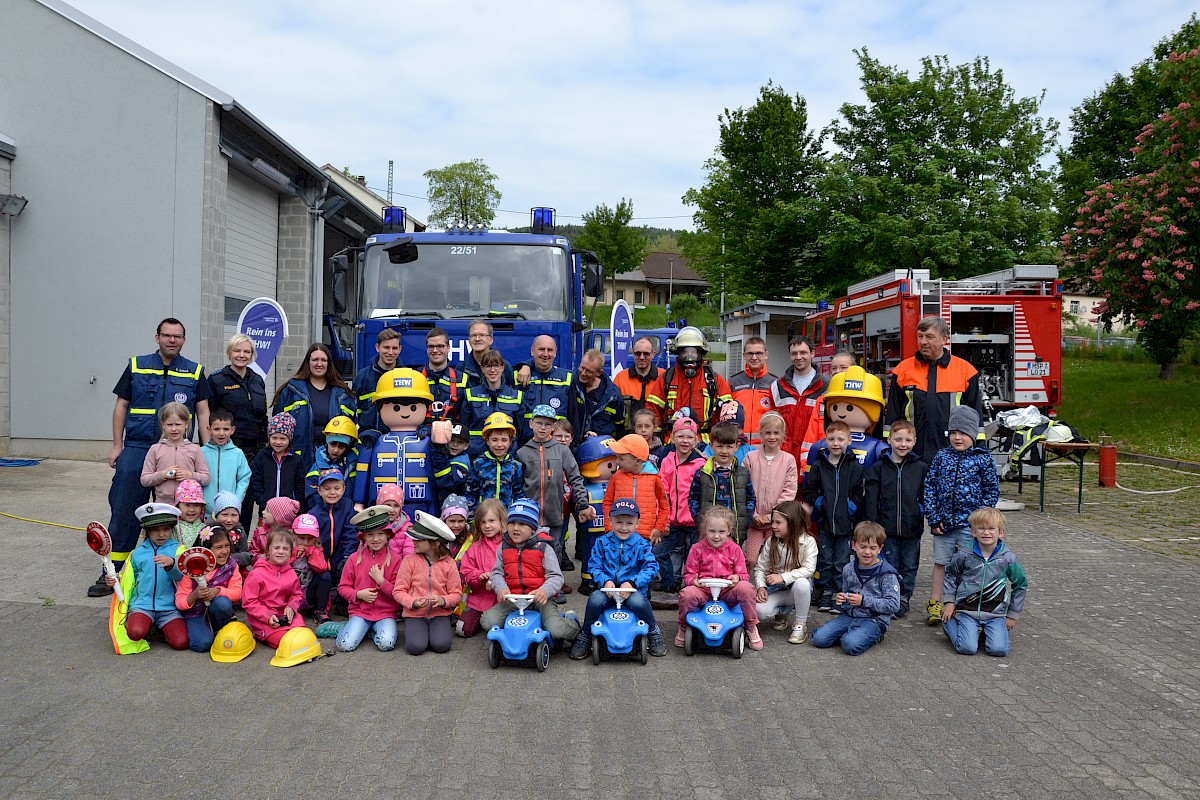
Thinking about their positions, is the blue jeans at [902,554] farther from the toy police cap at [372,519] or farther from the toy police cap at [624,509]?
the toy police cap at [372,519]

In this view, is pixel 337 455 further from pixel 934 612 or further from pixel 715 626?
pixel 934 612

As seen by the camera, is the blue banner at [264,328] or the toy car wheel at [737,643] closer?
the toy car wheel at [737,643]

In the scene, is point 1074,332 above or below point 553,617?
above

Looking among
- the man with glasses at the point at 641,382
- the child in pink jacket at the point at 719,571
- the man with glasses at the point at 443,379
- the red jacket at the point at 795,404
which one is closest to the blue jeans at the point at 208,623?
the man with glasses at the point at 443,379

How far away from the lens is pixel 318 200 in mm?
17891

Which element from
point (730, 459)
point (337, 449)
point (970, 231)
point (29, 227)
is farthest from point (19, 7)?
point (970, 231)

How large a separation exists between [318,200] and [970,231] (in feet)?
55.5

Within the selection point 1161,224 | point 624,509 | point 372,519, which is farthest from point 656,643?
point 1161,224

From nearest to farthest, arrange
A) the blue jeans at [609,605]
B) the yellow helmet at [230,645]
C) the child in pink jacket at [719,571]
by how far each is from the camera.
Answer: the yellow helmet at [230,645] → the blue jeans at [609,605] → the child in pink jacket at [719,571]

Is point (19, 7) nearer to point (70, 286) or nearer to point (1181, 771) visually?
point (70, 286)

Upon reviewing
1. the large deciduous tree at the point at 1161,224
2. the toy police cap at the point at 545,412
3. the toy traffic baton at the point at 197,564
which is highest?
the large deciduous tree at the point at 1161,224

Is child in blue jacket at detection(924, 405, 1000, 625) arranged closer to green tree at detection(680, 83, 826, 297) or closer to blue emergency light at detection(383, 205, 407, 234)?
blue emergency light at detection(383, 205, 407, 234)

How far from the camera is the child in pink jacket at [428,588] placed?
5781 mm

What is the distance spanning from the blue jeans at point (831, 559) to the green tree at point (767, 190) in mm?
24618
